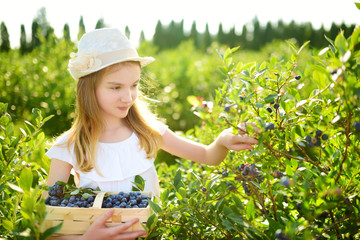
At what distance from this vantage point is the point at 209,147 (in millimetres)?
2162

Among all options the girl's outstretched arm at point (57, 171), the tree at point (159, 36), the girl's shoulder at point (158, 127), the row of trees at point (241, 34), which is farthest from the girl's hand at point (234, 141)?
the tree at point (159, 36)

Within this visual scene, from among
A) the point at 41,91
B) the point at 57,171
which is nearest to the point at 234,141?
the point at 57,171

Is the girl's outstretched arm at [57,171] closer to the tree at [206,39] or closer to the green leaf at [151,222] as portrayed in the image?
the green leaf at [151,222]

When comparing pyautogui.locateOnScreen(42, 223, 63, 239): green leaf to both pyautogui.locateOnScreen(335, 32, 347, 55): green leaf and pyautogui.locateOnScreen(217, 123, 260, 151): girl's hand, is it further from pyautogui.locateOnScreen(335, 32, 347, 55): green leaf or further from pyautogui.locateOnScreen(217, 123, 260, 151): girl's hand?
pyautogui.locateOnScreen(335, 32, 347, 55): green leaf

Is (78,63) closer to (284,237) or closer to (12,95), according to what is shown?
(284,237)

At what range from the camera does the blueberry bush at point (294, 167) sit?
1.19m

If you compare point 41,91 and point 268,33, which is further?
point 268,33

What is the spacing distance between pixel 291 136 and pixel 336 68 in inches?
14.5

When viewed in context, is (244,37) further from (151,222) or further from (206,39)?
(151,222)

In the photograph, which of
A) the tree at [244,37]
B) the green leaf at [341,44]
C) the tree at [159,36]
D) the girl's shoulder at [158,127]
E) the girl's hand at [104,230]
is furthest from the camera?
the tree at [159,36]

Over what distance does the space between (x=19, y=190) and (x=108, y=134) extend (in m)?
0.92

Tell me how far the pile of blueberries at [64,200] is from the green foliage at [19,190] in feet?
0.20

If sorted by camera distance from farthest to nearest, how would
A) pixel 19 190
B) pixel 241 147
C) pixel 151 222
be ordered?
pixel 241 147
pixel 151 222
pixel 19 190

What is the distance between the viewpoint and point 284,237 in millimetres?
1147
